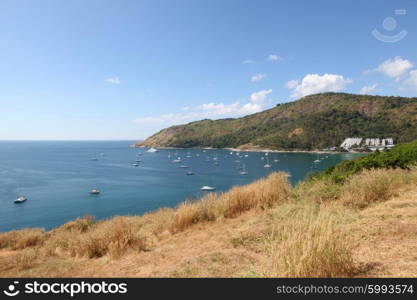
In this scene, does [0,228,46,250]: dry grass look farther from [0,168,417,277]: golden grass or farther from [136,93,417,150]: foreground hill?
[136,93,417,150]: foreground hill

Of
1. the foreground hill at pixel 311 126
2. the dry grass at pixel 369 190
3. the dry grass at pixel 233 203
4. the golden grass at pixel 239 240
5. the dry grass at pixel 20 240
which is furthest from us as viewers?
the foreground hill at pixel 311 126

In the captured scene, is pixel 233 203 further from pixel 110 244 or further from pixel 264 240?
pixel 110 244

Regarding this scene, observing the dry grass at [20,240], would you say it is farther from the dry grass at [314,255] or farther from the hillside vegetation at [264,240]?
the dry grass at [314,255]

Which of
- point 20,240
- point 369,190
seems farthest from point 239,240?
point 20,240

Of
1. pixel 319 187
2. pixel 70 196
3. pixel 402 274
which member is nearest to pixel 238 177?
pixel 70 196

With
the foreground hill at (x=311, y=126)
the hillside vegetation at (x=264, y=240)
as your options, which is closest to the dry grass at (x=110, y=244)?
the hillside vegetation at (x=264, y=240)

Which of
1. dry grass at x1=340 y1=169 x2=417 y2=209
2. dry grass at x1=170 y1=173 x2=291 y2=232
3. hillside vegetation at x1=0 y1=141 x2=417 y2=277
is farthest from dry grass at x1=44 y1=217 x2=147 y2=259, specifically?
dry grass at x1=340 y1=169 x2=417 y2=209

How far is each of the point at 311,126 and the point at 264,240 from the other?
5172 inches

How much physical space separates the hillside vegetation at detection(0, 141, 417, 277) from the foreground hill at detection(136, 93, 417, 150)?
359 ft

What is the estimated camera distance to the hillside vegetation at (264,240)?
268cm

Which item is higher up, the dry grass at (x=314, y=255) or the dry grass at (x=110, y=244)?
the dry grass at (x=314, y=255)

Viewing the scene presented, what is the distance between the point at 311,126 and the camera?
406 feet

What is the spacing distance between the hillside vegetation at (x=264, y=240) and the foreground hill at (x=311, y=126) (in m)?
109

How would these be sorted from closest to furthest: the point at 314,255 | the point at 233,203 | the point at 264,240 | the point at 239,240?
the point at 314,255 → the point at 264,240 → the point at 239,240 → the point at 233,203
